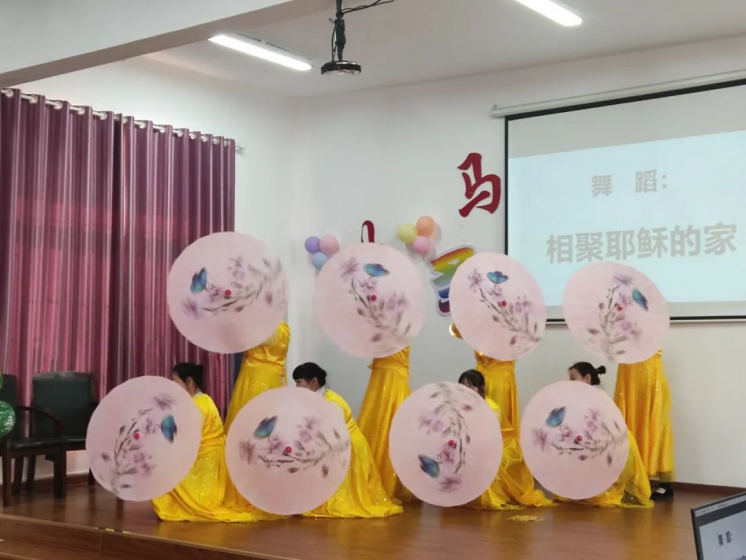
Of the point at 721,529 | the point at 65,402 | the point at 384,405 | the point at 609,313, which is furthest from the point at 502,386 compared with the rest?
the point at 721,529

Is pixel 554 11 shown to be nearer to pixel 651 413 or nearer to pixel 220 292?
pixel 651 413

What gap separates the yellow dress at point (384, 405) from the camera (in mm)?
5441

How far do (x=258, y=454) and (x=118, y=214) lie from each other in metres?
2.70

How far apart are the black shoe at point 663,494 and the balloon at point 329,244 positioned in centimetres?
328

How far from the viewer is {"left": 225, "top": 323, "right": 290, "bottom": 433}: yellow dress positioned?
541 cm

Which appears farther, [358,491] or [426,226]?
[426,226]

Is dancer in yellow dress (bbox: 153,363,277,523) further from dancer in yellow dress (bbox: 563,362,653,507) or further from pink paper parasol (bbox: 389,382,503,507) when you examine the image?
dancer in yellow dress (bbox: 563,362,653,507)

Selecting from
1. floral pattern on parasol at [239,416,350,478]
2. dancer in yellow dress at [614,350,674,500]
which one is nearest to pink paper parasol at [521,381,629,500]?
dancer in yellow dress at [614,350,674,500]

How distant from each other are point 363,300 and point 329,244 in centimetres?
287

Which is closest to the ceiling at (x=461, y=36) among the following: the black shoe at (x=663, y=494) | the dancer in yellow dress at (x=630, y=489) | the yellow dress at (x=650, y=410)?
the yellow dress at (x=650, y=410)

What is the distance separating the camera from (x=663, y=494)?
5.68m

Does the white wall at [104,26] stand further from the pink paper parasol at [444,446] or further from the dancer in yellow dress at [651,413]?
the dancer in yellow dress at [651,413]

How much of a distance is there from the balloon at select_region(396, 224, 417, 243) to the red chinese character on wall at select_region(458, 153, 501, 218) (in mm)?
403

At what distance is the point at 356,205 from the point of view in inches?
299
